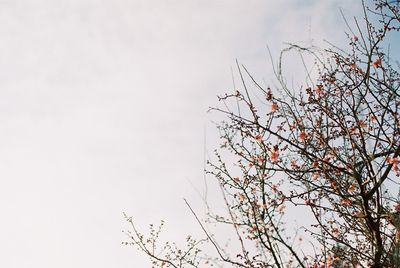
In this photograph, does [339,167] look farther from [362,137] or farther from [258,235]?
[258,235]

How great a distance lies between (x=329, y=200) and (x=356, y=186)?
65 centimetres

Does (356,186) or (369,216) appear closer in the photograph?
(369,216)

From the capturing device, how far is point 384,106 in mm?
4363

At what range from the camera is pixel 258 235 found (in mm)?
4551

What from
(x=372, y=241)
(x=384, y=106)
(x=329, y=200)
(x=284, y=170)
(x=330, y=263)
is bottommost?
(x=372, y=241)

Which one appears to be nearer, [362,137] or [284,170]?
[362,137]

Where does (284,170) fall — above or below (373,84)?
below

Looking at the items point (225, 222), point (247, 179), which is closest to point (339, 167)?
point (247, 179)

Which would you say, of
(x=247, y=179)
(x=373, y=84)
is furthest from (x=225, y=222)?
(x=373, y=84)

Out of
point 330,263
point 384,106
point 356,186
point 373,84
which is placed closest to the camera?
point 356,186

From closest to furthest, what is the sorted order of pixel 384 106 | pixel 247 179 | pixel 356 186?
pixel 356 186 < pixel 384 106 < pixel 247 179

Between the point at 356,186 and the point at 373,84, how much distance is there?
5.74 feet

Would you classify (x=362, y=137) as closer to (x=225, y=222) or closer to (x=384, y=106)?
(x=384, y=106)

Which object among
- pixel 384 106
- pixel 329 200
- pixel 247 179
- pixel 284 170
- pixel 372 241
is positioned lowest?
pixel 372 241
